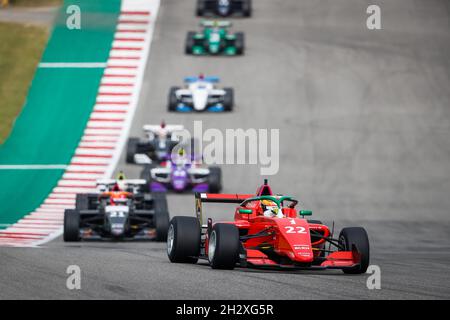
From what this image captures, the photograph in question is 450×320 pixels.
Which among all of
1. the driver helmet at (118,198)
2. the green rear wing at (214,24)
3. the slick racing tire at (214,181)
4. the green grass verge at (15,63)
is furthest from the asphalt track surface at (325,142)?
the green grass verge at (15,63)

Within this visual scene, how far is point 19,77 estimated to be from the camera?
37562 mm

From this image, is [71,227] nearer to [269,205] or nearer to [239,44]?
[269,205]

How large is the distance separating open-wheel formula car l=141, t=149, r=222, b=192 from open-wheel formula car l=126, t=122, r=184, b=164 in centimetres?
192

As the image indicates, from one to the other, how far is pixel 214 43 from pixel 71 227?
62.4 feet

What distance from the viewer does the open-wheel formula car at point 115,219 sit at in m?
21.6

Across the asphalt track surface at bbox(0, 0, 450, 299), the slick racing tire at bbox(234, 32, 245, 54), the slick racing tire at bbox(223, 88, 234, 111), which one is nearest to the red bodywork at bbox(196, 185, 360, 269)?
the asphalt track surface at bbox(0, 0, 450, 299)

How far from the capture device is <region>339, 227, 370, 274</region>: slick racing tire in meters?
14.4

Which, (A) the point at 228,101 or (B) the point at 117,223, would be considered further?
(A) the point at 228,101

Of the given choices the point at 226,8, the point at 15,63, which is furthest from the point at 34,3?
the point at 226,8

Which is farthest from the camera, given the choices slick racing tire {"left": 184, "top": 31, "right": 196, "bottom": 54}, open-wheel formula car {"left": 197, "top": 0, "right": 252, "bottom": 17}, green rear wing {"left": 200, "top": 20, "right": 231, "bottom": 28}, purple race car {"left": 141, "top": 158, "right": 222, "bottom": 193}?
open-wheel formula car {"left": 197, "top": 0, "right": 252, "bottom": 17}

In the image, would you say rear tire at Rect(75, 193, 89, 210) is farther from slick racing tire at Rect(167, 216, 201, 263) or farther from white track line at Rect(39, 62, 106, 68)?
white track line at Rect(39, 62, 106, 68)

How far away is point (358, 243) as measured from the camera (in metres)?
14.5

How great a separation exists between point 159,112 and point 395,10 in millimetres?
14195

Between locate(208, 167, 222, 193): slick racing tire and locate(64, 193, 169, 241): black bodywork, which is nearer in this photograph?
locate(64, 193, 169, 241): black bodywork
